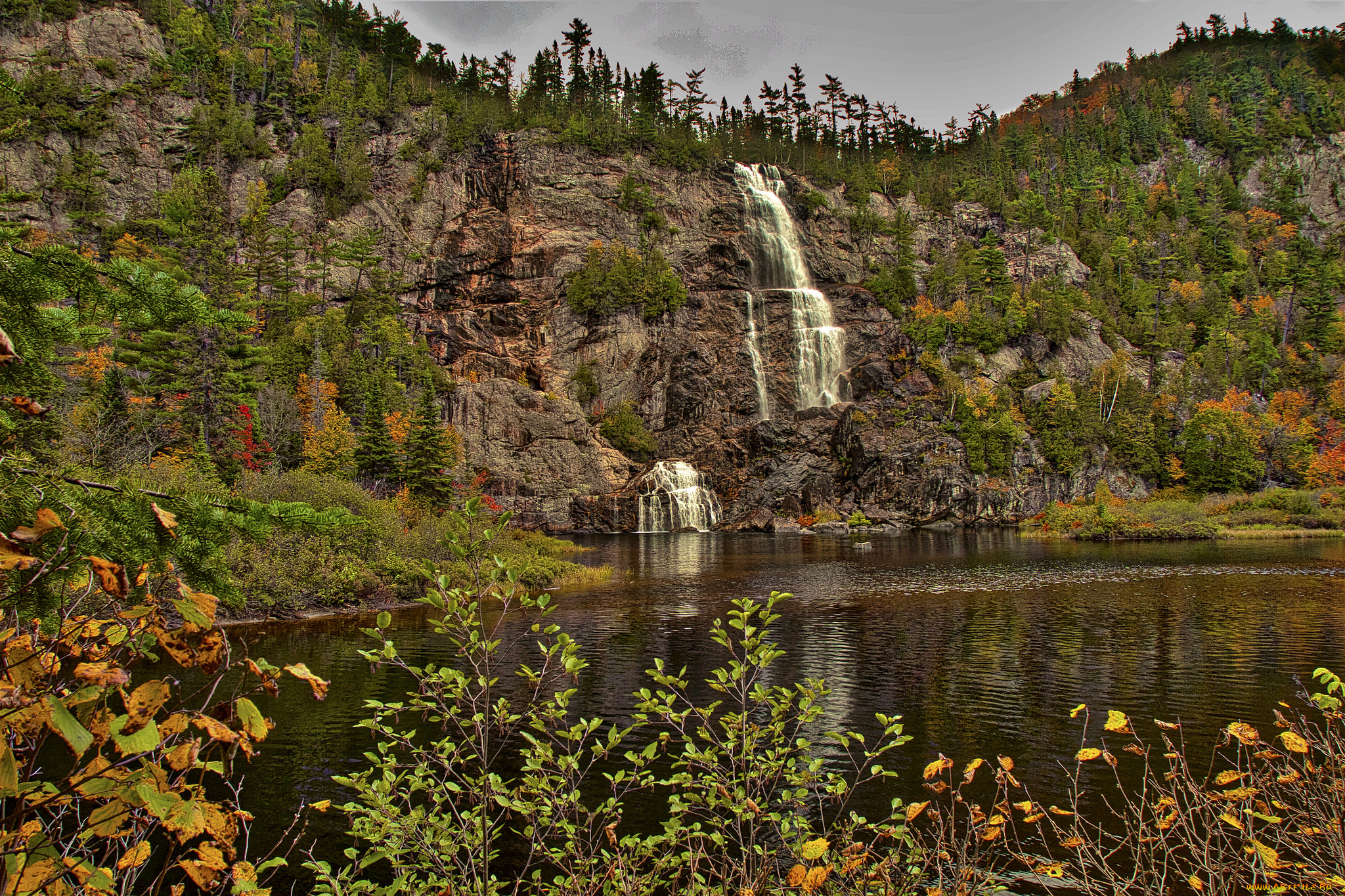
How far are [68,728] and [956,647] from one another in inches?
706

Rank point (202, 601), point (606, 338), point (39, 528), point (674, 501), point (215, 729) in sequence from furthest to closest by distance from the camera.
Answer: point (606, 338), point (674, 501), point (202, 601), point (215, 729), point (39, 528)

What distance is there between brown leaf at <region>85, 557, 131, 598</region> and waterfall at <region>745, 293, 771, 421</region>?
69.6m

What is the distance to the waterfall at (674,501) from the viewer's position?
2453 inches

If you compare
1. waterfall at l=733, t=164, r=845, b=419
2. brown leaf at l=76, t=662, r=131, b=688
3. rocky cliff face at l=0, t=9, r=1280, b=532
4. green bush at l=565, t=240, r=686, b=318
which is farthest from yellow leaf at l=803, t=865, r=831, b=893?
green bush at l=565, t=240, r=686, b=318

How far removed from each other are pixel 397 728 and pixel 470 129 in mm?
86090

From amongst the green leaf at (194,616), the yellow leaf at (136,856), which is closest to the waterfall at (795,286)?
the yellow leaf at (136,856)

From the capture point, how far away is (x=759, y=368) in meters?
73.4

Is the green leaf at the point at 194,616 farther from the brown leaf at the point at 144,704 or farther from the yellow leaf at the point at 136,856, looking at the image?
the yellow leaf at the point at 136,856

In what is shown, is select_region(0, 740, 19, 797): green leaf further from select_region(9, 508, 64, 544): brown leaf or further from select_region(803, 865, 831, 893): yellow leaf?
select_region(803, 865, 831, 893): yellow leaf

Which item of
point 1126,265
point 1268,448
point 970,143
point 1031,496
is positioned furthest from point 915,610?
point 970,143

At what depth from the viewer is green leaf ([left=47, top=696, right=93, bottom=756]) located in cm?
181

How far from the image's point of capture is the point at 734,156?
94625mm

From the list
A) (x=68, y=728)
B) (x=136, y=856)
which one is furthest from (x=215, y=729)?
(x=136, y=856)

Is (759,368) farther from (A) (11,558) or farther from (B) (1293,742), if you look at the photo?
(A) (11,558)
